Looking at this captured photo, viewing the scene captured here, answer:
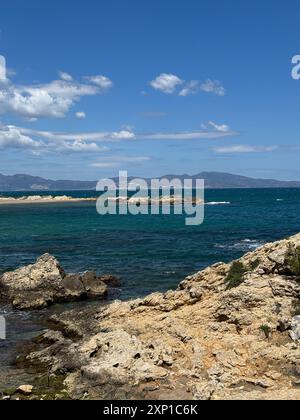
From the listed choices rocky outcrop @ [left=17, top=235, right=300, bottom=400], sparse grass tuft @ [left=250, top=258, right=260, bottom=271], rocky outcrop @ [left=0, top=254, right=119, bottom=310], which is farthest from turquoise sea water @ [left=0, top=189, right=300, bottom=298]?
sparse grass tuft @ [left=250, top=258, right=260, bottom=271]

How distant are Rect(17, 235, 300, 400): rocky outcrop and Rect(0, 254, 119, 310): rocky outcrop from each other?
23.4ft

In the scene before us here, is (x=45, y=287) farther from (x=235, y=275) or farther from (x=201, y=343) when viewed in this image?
(x=201, y=343)

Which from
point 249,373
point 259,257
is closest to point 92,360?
point 249,373

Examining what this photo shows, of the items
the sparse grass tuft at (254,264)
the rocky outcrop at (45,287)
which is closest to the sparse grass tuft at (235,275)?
the sparse grass tuft at (254,264)

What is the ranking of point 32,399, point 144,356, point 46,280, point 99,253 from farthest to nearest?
point 99,253 < point 46,280 < point 144,356 < point 32,399

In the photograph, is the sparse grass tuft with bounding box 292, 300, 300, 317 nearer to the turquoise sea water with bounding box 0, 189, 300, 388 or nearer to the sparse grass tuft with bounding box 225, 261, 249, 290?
the sparse grass tuft with bounding box 225, 261, 249, 290

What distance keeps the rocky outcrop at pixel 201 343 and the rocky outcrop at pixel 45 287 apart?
7.12m

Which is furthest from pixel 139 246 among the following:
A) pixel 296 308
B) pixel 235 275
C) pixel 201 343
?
pixel 201 343

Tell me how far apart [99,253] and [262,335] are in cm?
3724

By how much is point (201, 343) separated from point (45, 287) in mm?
18766

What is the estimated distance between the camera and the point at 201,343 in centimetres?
2075

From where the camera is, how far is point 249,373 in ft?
60.1

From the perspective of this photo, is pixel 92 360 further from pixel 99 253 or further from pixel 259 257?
pixel 99 253

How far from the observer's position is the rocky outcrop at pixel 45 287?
114ft
